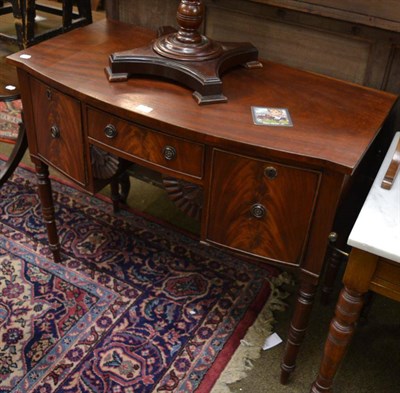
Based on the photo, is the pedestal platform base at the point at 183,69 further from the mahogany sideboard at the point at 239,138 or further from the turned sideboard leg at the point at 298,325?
the turned sideboard leg at the point at 298,325

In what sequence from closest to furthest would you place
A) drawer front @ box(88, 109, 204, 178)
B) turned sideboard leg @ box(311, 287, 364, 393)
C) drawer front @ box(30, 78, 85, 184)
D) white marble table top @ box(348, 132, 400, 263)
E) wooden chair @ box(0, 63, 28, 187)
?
1. white marble table top @ box(348, 132, 400, 263)
2. turned sideboard leg @ box(311, 287, 364, 393)
3. drawer front @ box(88, 109, 204, 178)
4. drawer front @ box(30, 78, 85, 184)
5. wooden chair @ box(0, 63, 28, 187)

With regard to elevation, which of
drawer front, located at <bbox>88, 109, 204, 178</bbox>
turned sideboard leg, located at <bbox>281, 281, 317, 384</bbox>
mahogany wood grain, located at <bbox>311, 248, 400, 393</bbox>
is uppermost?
drawer front, located at <bbox>88, 109, 204, 178</bbox>

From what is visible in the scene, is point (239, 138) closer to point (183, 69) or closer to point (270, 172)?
point (270, 172)

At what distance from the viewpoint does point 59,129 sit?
157 cm

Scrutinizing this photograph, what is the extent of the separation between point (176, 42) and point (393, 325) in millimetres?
1227

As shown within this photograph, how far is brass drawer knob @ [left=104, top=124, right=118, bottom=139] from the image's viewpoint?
4.63 feet

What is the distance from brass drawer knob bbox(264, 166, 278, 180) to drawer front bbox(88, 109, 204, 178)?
0.56 ft

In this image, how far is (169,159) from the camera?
1.36 meters

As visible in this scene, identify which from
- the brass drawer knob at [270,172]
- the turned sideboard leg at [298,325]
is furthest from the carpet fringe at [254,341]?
the brass drawer knob at [270,172]

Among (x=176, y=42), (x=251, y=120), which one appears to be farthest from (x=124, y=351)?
(x=176, y=42)

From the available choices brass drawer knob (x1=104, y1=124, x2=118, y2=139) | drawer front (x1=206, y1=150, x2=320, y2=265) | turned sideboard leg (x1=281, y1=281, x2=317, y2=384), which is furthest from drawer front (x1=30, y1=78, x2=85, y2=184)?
turned sideboard leg (x1=281, y1=281, x2=317, y2=384)

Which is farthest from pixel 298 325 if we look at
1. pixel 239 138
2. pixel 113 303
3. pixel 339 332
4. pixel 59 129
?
pixel 59 129

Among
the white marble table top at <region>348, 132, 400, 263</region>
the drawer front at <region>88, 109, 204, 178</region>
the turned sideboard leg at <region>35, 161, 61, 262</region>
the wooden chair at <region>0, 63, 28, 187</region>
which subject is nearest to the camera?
the white marble table top at <region>348, 132, 400, 263</region>

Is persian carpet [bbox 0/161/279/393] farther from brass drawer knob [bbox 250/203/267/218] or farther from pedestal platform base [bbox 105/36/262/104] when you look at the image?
pedestal platform base [bbox 105/36/262/104]
